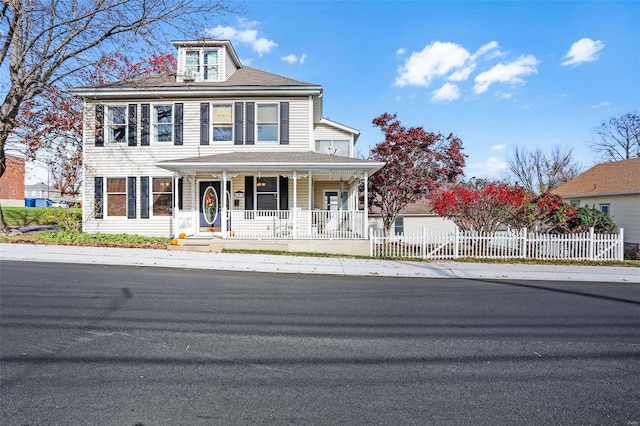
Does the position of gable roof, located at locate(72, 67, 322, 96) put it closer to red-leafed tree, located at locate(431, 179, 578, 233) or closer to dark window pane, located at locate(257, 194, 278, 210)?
dark window pane, located at locate(257, 194, 278, 210)

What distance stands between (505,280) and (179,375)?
895 cm

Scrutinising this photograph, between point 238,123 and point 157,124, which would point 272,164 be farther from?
point 157,124

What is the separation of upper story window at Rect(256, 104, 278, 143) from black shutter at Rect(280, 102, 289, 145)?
0.90 feet

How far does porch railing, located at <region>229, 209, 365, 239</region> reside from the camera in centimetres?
1434

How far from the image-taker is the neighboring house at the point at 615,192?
65.1 feet

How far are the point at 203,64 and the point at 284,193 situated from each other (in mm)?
7310

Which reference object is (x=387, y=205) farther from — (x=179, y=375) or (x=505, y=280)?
(x=179, y=375)

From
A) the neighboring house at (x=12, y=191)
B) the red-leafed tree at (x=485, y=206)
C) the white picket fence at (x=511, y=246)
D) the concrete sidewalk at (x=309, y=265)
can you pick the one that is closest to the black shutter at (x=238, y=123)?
the concrete sidewalk at (x=309, y=265)

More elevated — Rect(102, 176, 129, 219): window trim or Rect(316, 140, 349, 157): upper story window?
Rect(316, 140, 349, 157): upper story window

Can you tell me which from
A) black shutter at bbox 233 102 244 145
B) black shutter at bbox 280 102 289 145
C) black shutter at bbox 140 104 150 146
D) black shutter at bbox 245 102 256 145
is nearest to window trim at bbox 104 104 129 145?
black shutter at bbox 140 104 150 146

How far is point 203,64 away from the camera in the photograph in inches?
688

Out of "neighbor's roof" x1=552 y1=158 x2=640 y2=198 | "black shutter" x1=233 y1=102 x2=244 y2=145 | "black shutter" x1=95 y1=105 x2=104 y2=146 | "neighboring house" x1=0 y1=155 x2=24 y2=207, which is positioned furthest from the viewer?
"neighboring house" x1=0 y1=155 x2=24 y2=207

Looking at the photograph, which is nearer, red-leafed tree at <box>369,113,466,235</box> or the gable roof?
the gable roof

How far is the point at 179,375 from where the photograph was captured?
3.76 metres
